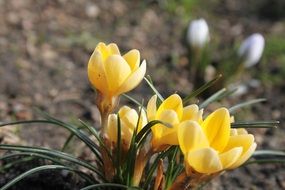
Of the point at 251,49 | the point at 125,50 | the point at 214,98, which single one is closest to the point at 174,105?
the point at 214,98

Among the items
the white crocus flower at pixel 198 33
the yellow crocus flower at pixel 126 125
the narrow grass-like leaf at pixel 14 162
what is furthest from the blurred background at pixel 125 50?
the yellow crocus flower at pixel 126 125

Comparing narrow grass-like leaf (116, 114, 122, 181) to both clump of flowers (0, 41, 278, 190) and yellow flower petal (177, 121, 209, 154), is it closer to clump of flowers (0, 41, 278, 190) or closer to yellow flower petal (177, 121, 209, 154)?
clump of flowers (0, 41, 278, 190)

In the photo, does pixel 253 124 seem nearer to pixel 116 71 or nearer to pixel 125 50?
pixel 116 71

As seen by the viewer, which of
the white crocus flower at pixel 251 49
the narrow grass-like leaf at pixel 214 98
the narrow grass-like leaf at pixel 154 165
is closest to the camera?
the narrow grass-like leaf at pixel 154 165

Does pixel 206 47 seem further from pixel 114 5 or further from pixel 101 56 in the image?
pixel 101 56

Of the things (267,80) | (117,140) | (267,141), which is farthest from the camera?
(267,80)

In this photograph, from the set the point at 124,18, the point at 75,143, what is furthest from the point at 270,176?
the point at 124,18

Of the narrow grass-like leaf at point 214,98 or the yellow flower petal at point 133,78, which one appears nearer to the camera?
the yellow flower petal at point 133,78

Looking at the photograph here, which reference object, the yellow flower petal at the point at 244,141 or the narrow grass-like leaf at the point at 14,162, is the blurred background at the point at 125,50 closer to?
the narrow grass-like leaf at the point at 14,162
